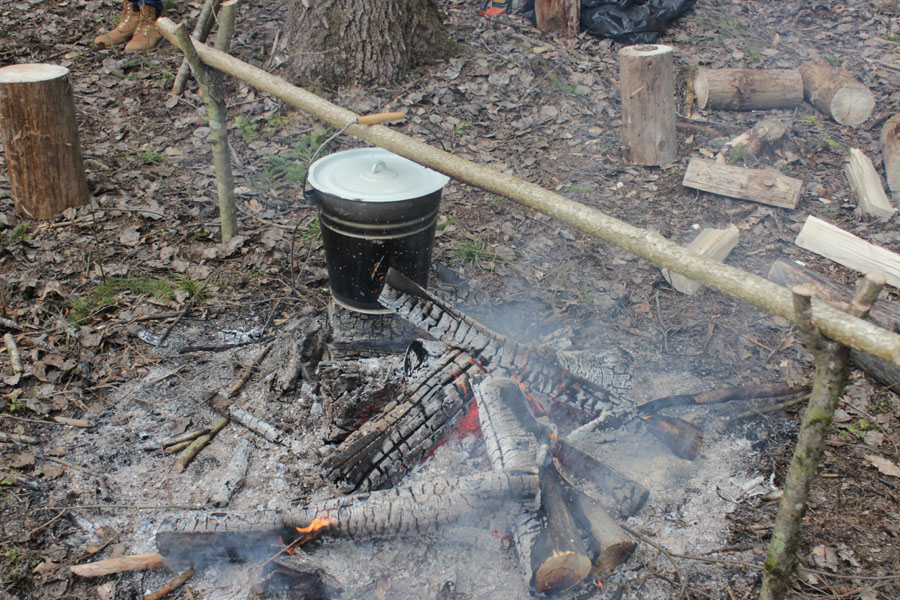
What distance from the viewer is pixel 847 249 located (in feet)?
16.3

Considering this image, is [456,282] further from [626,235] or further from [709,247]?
[626,235]

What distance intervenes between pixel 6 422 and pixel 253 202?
9.16 ft

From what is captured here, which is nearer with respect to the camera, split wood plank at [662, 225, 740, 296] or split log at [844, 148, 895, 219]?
split wood plank at [662, 225, 740, 296]

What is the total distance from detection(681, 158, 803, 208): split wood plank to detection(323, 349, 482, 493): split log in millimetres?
3586

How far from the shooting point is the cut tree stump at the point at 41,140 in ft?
15.8

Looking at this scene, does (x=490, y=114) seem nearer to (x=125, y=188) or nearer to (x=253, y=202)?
(x=253, y=202)

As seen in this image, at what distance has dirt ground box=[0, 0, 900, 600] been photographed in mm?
2998

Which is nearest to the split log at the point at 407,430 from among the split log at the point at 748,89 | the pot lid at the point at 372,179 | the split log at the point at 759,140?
the pot lid at the point at 372,179

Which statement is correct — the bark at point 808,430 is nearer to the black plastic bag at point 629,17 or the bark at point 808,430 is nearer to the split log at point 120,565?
the split log at point 120,565

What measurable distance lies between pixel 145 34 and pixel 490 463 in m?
7.11

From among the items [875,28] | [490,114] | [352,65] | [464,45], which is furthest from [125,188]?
[875,28]

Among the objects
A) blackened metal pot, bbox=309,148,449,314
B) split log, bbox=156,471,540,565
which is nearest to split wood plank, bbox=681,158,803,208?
blackened metal pot, bbox=309,148,449,314

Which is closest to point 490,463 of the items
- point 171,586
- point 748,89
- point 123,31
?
point 171,586

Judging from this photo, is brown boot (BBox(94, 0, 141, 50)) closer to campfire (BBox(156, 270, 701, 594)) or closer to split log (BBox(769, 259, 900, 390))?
campfire (BBox(156, 270, 701, 594))
